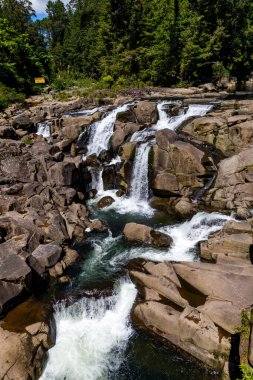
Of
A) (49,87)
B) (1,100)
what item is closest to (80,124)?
(1,100)

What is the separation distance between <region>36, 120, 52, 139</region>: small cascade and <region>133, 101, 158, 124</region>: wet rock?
30.4 feet

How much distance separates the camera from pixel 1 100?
39.1 meters

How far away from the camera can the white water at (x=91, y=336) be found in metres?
11.2

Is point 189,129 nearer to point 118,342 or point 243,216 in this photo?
point 243,216

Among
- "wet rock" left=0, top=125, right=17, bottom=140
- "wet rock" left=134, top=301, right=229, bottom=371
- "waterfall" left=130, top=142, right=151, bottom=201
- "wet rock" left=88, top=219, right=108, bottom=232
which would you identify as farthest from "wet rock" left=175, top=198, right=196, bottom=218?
"wet rock" left=0, top=125, right=17, bottom=140

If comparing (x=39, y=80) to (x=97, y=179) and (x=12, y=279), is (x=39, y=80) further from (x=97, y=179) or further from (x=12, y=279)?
(x=12, y=279)

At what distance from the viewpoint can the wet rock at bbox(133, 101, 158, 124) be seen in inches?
1091

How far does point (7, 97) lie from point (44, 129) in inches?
574

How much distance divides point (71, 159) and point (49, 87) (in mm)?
33828

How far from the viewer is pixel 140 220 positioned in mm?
20453

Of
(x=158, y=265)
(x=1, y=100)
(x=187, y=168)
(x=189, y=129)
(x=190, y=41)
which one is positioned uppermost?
(x=190, y=41)

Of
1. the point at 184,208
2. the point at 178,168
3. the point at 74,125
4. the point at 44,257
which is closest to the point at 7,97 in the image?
the point at 74,125

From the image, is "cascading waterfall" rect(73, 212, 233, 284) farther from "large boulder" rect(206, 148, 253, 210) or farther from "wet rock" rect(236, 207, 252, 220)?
"large boulder" rect(206, 148, 253, 210)

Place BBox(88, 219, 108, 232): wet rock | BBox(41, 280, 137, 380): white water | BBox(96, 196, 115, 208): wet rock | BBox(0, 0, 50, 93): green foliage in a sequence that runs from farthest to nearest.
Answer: BBox(0, 0, 50, 93): green foliage
BBox(96, 196, 115, 208): wet rock
BBox(88, 219, 108, 232): wet rock
BBox(41, 280, 137, 380): white water
